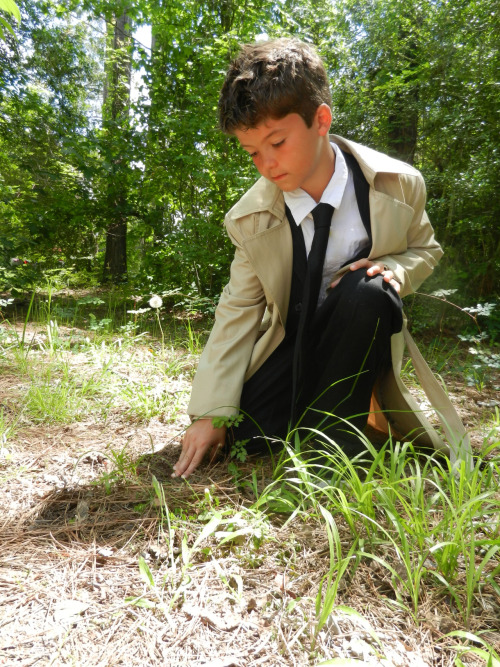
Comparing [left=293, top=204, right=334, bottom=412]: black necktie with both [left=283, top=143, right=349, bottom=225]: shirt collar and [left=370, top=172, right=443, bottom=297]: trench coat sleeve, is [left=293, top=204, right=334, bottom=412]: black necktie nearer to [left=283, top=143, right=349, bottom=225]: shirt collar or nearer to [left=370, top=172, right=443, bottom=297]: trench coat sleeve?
[left=283, top=143, right=349, bottom=225]: shirt collar

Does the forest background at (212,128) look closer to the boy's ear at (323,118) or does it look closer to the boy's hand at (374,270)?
the boy's ear at (323,118)

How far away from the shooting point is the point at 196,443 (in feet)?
5.58

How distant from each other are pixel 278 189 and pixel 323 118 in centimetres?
32

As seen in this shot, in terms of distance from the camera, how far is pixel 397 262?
5.56 feet

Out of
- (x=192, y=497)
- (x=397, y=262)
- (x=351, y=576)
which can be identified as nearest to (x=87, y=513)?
(x=192, y=497)

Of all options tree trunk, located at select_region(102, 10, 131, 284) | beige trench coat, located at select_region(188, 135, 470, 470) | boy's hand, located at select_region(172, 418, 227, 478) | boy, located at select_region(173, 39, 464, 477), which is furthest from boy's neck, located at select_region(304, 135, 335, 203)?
tree trunk, located at select_region(102, 10, 131, 284)

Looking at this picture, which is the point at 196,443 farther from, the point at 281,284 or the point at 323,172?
the point at 323,172

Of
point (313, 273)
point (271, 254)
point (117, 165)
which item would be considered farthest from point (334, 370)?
point (117, 165)

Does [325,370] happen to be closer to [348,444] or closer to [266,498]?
[348,444]

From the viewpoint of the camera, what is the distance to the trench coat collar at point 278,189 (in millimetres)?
1693

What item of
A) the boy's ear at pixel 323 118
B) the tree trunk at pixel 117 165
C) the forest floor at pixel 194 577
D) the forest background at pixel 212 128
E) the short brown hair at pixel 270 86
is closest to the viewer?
the forest floor at pixel 194 577

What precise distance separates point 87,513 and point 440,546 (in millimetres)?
1122

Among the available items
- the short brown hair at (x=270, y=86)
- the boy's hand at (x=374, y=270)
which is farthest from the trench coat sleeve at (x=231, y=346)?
the short brown hair at (x=270, y=86)

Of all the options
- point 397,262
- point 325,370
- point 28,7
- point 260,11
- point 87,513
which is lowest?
point 87,513
